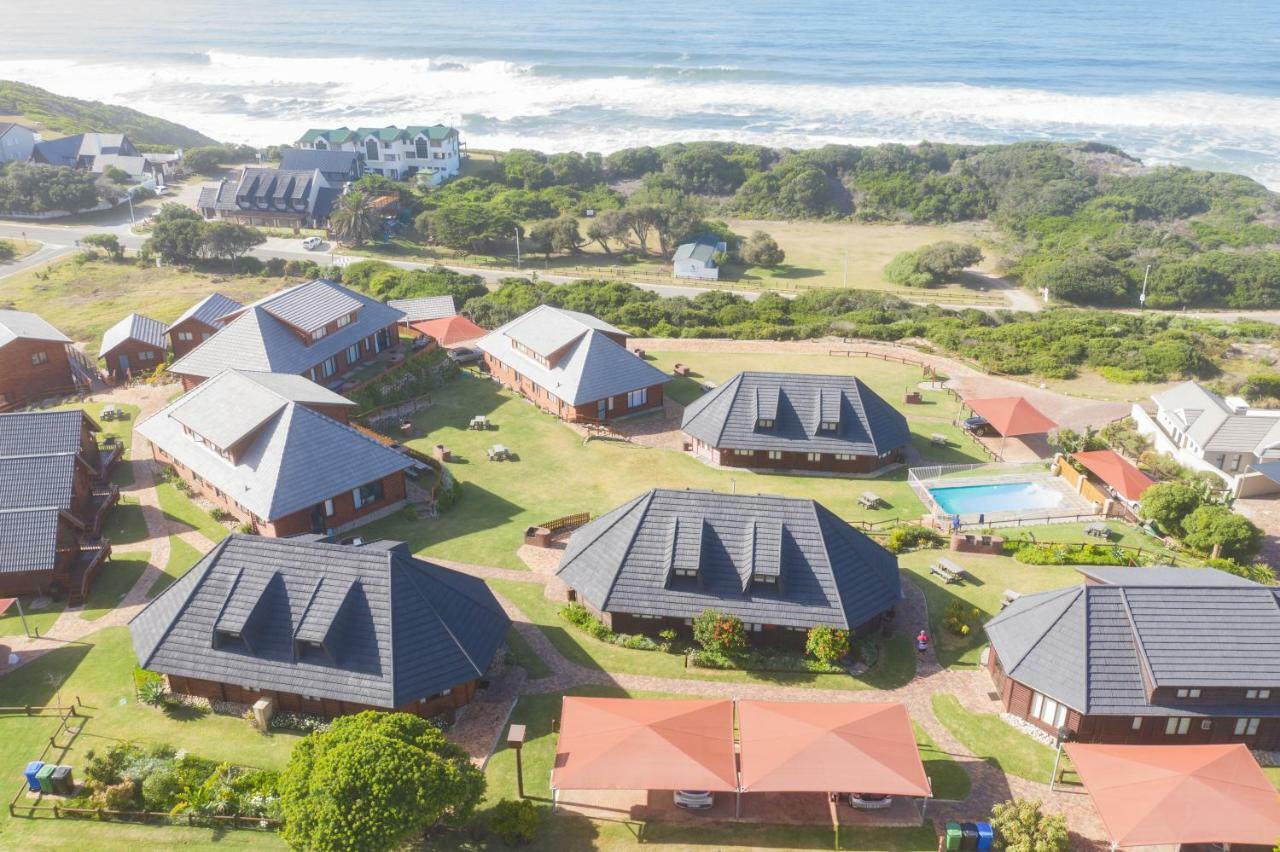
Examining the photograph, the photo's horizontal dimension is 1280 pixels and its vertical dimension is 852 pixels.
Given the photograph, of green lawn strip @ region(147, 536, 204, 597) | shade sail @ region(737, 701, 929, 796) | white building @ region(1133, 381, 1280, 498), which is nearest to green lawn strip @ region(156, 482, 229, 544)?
green lawn strip @ region(147, 536, 204, 597)

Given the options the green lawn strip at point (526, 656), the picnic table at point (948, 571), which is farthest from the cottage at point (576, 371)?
the picnic table at point (948, 571)

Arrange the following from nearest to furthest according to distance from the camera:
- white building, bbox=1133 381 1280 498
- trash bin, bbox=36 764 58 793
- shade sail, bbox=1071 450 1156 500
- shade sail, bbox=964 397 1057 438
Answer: trash bin, bbox=36 764 58 793
shade sail, bbox=1071 450 1156 500
white building, bbox=1133 381 1280 498
shade sail, bbox=964 397 1057 438

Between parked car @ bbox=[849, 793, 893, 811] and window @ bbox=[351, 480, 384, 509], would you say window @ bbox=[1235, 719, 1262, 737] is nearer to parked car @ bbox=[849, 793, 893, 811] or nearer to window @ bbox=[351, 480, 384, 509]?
parked car @ bbox=[849, 793, 893, 811]

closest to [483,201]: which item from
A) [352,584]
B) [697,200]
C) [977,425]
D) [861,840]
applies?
Result: [697,200]

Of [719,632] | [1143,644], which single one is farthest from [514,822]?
[1143,644]

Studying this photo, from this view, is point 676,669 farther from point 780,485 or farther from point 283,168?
point 283,168

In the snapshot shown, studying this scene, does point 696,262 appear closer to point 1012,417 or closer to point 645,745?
point 1012,417
